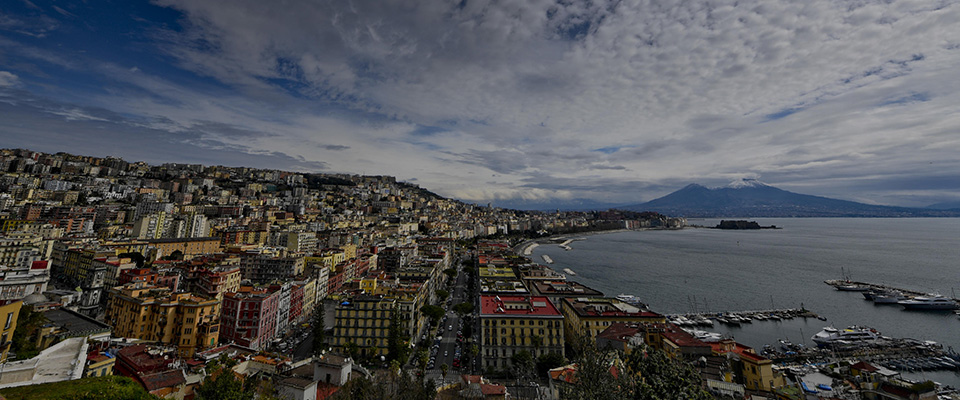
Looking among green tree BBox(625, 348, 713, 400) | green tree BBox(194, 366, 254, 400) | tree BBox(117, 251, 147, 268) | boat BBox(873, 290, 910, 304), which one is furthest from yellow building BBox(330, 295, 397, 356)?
boat BBox(873, 290, 910, 304)

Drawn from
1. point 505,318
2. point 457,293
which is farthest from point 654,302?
point 505,318

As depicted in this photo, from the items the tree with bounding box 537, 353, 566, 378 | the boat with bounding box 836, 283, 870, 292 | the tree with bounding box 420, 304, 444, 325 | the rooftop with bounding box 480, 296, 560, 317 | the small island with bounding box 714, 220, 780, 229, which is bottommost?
the tree with bounding box 537, 353, 566, 378

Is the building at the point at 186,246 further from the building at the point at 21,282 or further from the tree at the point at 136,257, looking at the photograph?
the building at the point at 21,282

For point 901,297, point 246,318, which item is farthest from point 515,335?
point 901,297

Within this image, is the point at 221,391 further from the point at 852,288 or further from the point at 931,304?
the point at 852,288

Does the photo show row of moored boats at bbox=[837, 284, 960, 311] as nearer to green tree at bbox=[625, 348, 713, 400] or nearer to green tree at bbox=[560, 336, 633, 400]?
green tree at bbox=[625, 348, 713, 400]

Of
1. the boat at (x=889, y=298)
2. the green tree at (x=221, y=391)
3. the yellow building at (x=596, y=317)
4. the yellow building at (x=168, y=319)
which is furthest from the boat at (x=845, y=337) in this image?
the yellow building at (x=168, y=319)
